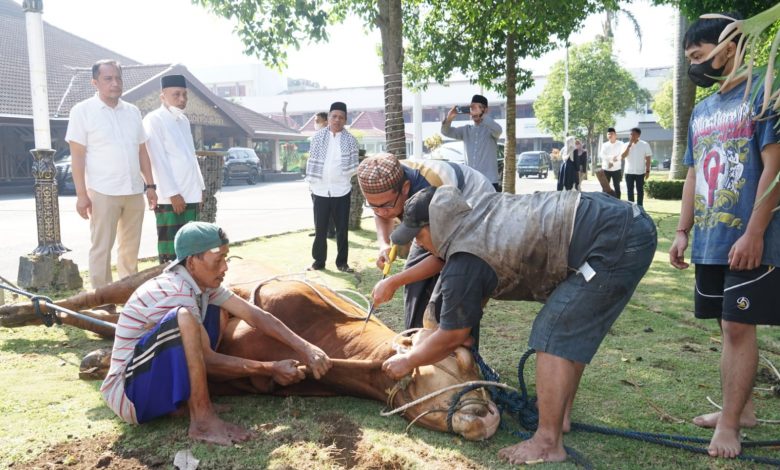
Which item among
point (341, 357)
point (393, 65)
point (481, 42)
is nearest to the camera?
point (341, 357)

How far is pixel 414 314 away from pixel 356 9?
7.23 m

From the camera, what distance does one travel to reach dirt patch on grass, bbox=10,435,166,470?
289 centimetres

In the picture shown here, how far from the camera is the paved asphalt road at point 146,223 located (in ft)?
29.6

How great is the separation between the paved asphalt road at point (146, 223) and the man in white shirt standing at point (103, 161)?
203cm

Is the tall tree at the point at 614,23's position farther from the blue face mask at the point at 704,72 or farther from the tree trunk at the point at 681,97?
the blue face mask at the point at 704,72

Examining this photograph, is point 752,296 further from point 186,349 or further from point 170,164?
point 170,164

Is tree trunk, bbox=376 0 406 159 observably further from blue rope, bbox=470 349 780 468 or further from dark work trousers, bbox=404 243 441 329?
blue rope, bbox=470 349 780 468

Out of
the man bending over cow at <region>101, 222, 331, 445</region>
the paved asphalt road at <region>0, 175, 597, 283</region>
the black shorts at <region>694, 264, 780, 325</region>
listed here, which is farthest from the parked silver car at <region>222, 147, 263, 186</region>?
the black shorts at <region>694, 264, 780, 325</region>

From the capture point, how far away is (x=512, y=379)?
396cm

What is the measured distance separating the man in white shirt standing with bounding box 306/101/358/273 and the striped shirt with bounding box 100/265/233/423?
4.19m

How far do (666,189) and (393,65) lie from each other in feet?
38.7

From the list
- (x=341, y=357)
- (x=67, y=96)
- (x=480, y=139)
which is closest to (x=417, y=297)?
(x=341, y=357)

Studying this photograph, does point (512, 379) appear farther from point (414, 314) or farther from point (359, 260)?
point (359, 260)

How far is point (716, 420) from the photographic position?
3.24m
